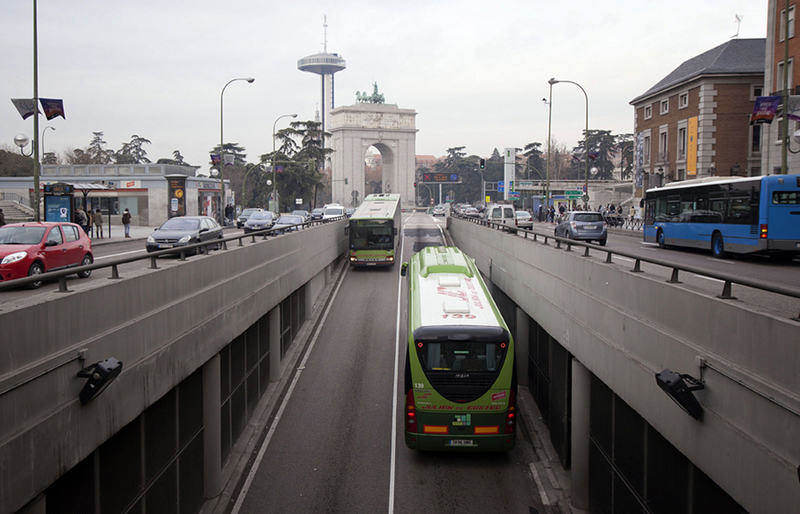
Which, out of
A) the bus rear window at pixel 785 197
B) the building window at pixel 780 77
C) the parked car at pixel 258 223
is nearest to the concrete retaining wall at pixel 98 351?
the bus rear window at pixel 785 197

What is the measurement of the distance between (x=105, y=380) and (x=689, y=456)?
23.0ft

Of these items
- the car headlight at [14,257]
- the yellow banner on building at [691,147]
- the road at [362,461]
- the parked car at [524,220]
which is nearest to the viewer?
the road at [362,461]

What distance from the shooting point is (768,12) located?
39.9 m

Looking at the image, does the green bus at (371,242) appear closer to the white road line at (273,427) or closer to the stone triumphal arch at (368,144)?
the white road line at (273,427)

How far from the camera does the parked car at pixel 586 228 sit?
33.1 meters

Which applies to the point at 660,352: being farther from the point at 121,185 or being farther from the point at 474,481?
the point at 121,185

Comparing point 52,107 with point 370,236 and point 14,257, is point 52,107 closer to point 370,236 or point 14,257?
point 14,257

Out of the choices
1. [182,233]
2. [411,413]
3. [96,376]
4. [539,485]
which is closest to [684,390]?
[96,376]

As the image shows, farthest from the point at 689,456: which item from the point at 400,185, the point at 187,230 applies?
the point at 400,185

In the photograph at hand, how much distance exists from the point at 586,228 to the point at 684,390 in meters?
26.4

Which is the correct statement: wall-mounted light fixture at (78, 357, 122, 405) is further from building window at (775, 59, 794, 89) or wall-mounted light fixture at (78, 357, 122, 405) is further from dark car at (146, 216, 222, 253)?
building window at (775, 59, 794, 89)

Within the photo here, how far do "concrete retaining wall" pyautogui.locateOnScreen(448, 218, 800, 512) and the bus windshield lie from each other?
2428 cm

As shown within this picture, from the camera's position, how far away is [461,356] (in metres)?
13.5

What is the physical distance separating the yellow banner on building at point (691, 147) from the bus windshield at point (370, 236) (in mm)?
27336
